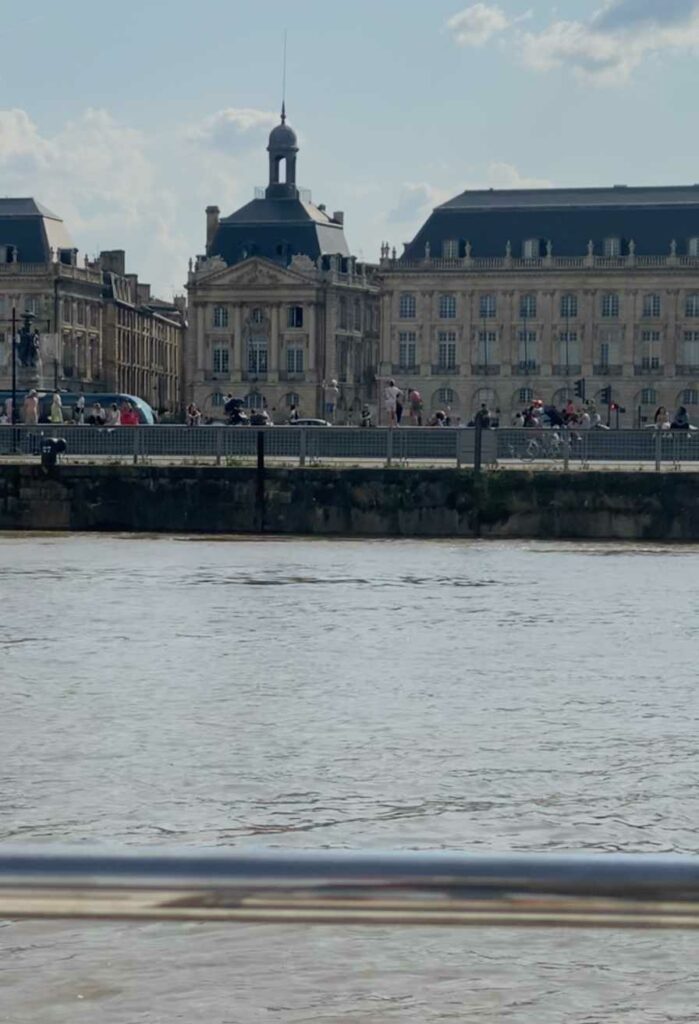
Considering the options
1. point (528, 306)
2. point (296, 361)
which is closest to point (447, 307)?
point (528, 306)

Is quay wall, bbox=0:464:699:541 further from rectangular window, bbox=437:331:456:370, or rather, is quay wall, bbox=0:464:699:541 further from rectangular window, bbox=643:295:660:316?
rectangular window, bbox=437:331:456:370

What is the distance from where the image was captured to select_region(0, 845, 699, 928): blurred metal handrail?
3.04 metres

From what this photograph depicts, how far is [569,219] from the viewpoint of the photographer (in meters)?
128

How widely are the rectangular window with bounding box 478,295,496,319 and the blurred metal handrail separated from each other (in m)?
129

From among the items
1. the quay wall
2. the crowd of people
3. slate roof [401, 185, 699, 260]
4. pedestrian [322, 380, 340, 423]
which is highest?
slate roof [401, 185, 699, 260]

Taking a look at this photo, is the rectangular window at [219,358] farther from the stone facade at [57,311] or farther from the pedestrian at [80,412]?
the pedestrian at [80,412]

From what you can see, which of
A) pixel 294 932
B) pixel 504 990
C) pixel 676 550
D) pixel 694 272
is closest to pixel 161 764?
pixel 294 932

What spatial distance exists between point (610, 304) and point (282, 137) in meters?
26.4

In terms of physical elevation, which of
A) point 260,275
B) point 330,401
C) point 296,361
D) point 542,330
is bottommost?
point 330,401

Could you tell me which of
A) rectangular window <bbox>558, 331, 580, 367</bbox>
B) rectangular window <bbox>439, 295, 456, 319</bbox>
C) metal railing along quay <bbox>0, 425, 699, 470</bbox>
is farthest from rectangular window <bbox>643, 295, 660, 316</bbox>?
metal railing along quay <bbox>0, 425, 699, 470</bbox>

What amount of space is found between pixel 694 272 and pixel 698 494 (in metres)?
84.6

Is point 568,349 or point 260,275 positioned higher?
point 260,275

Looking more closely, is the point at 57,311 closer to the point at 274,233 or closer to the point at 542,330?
the point at 274,233

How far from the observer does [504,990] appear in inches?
346
